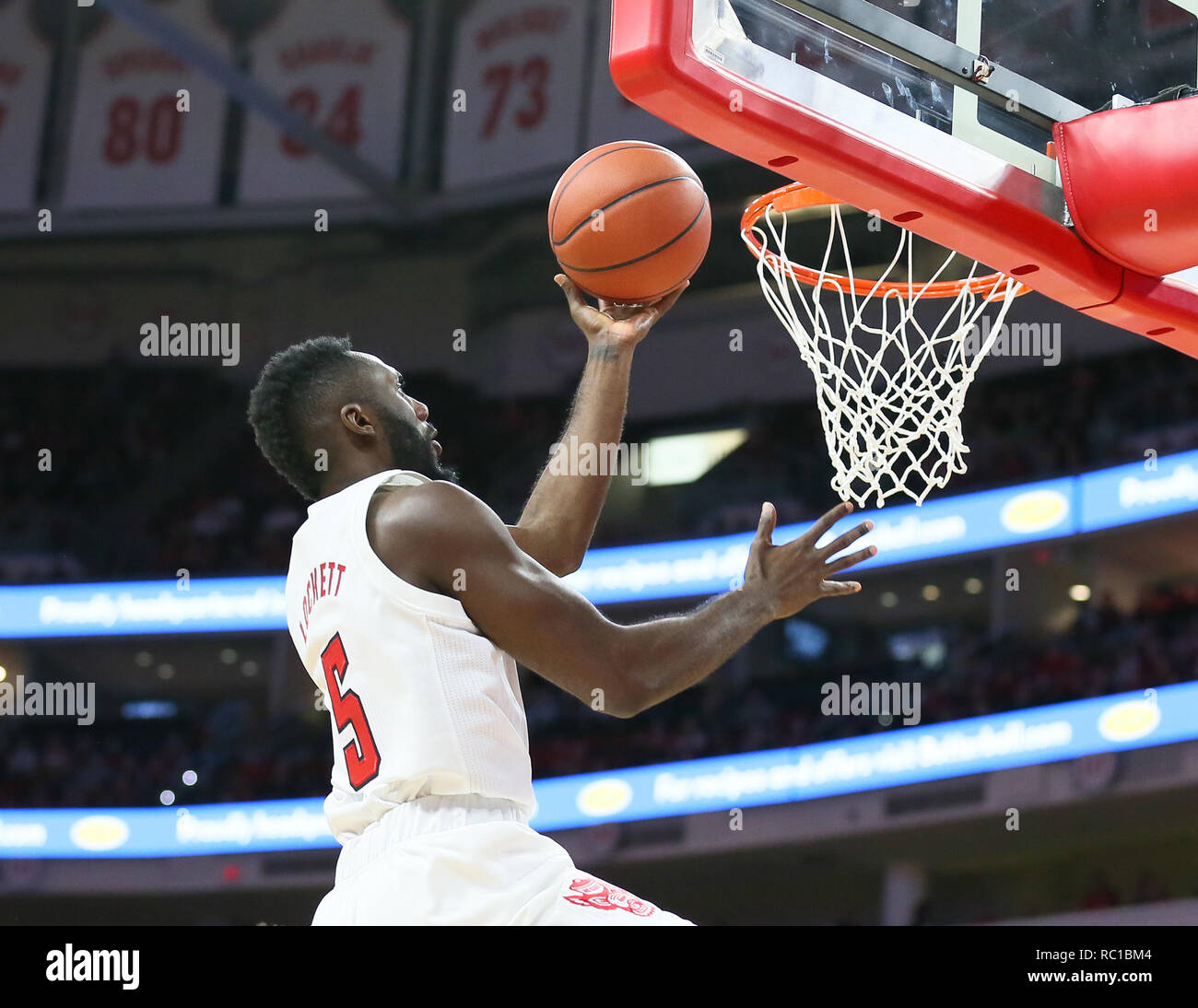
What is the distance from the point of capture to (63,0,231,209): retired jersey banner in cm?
1176

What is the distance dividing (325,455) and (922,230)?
1.24 m

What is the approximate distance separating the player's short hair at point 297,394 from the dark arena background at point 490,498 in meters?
8.38

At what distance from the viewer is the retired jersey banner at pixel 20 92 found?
1191 cm

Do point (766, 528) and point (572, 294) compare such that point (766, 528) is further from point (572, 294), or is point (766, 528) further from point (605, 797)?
point (605, 797)

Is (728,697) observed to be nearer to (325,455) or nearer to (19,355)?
(19,355)

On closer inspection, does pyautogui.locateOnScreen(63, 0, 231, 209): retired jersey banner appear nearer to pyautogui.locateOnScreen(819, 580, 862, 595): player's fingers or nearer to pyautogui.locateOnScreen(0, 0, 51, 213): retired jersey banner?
pyautogui.locateOnScreen(0, 0, 51, 213): retired jersey banner

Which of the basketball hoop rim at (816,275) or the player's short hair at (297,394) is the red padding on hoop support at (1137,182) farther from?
the player's short hair at (297,394)

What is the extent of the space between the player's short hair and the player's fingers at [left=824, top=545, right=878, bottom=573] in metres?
0.82

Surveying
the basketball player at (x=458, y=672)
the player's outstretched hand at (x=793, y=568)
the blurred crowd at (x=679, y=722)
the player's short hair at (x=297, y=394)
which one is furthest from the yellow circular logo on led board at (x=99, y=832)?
the player's outstretched hand at (x=793, y=568)

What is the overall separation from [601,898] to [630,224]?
4.24ft

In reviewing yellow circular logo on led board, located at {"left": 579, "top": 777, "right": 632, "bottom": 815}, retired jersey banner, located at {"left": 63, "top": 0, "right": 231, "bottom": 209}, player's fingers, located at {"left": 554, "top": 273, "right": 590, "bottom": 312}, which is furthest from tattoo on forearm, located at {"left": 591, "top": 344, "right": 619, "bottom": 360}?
retired jersey banner, located at {"left": 63, "top": 0, "right": 231, "bottom": 209}

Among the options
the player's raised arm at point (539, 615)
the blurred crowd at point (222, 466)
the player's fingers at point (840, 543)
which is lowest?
the player's raised arm at point (539, 615)

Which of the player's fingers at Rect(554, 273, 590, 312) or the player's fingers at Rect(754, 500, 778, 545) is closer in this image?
the player's fingers at Rect(754, 500, 778, 545)

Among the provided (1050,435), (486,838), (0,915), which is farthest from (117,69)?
(486,838)
